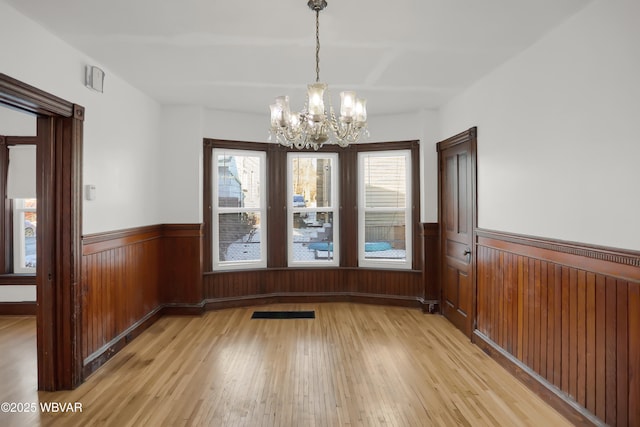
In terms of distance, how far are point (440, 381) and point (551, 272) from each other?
1180mm

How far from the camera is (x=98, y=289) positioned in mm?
3404

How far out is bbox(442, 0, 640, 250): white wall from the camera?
215cm

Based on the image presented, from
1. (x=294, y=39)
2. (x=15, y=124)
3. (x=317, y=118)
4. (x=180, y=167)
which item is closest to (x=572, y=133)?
(x=317, y=118)

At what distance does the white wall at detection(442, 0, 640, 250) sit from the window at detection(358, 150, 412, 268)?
1.66 m

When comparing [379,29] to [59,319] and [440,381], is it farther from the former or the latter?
[59,319]

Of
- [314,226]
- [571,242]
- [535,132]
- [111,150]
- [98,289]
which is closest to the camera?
[571,242]

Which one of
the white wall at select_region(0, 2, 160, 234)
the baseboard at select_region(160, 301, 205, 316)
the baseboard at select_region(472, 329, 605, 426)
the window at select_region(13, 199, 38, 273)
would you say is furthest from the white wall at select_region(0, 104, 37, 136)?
the baseboard at select_region(472, 329, 605, 426)

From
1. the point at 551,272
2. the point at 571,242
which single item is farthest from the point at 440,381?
the point at 571,242

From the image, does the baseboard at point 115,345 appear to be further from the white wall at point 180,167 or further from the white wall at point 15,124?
the white wall at point 15,124

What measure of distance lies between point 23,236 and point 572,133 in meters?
6.03

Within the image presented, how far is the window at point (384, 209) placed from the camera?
530cm

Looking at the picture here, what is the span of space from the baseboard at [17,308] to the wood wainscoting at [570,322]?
5.33 metres

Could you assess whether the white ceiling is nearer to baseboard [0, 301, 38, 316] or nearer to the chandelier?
the chandelier

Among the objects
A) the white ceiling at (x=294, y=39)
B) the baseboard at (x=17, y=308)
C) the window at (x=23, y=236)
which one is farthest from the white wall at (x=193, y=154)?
the baseboard at (x=17, y=308)
